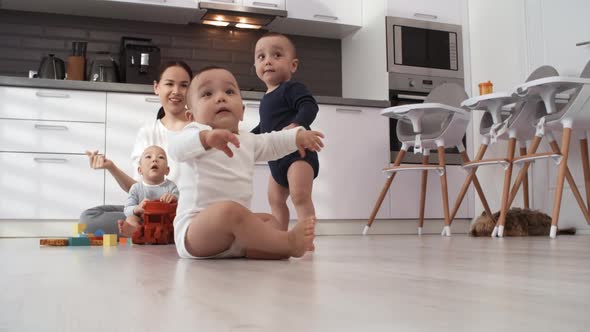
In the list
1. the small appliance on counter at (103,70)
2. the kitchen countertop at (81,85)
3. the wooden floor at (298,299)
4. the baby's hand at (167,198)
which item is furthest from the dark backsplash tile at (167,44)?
the wooden floor at (298,299)

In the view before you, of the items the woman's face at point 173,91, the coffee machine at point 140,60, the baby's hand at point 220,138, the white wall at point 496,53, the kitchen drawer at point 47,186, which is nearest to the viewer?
the baby's hand at point 220,138

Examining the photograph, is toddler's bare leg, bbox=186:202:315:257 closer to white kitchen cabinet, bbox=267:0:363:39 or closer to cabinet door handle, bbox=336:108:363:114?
cabinet door handle, bbox=336:108:363:114

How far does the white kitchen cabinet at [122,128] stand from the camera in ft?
12.8

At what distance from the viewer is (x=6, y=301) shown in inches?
30.1

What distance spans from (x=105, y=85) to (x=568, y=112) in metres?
2.63

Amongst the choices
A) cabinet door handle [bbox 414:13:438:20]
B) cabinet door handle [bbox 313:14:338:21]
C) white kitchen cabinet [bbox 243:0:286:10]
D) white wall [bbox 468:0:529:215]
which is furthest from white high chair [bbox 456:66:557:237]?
white kitchen cabinet [bbox 243:0:286:10]

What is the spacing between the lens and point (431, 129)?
435cm

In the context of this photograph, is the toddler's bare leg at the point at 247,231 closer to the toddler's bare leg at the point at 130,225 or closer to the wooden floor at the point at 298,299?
the wooden floor at the point at 298,299

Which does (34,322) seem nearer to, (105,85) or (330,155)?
(105,85)

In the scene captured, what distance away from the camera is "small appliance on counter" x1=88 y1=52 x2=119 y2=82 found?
4055 mm

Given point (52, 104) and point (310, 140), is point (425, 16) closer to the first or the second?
point (52, 104)

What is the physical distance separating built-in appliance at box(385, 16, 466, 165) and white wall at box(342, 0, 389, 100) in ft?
0.22

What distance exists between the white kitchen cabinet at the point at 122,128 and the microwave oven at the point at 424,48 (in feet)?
5.73

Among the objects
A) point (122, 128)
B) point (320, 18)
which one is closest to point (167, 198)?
point (122, 128)
